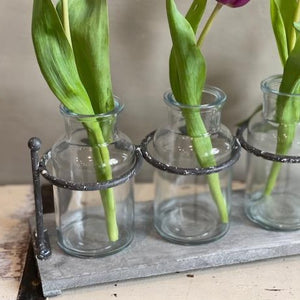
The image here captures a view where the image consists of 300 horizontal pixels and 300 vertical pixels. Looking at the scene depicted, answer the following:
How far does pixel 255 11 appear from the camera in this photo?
2.27 ft

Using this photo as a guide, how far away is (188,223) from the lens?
0.68m

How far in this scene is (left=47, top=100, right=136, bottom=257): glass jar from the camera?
594mm

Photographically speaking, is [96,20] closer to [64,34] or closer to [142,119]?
[64,34]

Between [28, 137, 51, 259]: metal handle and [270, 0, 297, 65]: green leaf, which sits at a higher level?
[270, 0, 297, 65]: green leaf

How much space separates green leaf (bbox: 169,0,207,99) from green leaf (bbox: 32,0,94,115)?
10 cm

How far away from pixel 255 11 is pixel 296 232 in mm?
256

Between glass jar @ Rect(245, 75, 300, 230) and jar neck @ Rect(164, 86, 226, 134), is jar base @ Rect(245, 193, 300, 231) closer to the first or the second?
glass jar @ Rect(245, 75, 300, 230)

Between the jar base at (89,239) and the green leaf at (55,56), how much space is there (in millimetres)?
156

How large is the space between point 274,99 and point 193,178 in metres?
0.14

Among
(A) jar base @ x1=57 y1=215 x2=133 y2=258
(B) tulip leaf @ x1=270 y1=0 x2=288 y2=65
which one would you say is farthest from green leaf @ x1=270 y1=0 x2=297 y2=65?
(A) jar base @ x1=57 y1=215 x2=133 y2=258

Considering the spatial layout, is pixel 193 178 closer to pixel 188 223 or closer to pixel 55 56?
pixel 188 223

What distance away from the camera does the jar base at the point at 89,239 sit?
2.04 feet

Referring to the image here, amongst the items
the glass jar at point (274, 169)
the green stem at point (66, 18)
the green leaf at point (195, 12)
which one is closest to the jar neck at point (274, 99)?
the glass jar at point (274, 169)

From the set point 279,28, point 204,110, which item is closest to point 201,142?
point 204,110
